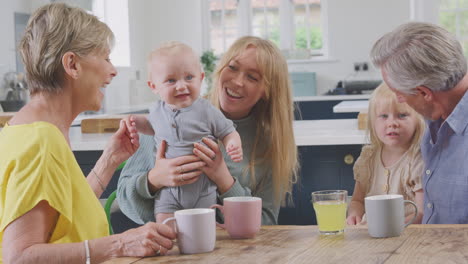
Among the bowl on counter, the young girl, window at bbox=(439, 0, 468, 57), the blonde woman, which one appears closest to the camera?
the blonde woman

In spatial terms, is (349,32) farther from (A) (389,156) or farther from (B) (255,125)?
(B) (255,125)

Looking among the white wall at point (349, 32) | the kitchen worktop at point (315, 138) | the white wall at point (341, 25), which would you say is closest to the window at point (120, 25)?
the white wall at point (341, 25)

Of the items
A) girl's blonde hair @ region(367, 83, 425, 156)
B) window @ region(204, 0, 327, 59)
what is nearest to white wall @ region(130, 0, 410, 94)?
window @ region(204, 0, 327, 59)

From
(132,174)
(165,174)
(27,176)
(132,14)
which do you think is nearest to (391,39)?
(165,174)

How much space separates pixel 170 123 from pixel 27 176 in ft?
2.19

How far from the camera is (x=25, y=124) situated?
1456 millimetres

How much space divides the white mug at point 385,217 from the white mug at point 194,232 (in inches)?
14.4

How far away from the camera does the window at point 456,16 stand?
908 cm

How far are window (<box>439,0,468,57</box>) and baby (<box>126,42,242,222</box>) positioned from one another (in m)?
7.69

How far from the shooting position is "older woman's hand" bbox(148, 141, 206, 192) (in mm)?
1890

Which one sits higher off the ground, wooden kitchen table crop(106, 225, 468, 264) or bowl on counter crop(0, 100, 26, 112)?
bowl on counter crop(0, 100, 26, 112)

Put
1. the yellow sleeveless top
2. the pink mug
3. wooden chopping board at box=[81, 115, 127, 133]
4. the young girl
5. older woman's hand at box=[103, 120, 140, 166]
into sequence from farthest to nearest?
wooden chopping board at box=[81, 115, 127, 133], the young girl, older woman's hand at box=[103, 120, 140, 166], the pink mug, the yellow sleeveless top

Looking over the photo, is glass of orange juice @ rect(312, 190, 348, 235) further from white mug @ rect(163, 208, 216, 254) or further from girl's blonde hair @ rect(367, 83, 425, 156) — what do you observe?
girl's blonde hair @ rect(367, 83, 425, 156)

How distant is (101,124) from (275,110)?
1.37 meters
